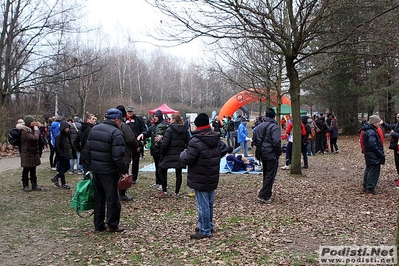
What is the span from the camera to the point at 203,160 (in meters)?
5.72

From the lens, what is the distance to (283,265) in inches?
182

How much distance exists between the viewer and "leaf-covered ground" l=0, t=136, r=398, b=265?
201 inches

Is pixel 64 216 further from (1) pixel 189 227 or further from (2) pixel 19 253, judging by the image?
(1) pixel 189 227

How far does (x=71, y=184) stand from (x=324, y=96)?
2437cm

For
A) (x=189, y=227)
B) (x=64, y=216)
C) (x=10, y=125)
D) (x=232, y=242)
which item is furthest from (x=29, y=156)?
(x=10, y=125)

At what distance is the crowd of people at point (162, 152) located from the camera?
575cm

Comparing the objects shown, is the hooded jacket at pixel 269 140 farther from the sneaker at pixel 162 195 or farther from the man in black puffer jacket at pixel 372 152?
the sneaker at pixel 162 195

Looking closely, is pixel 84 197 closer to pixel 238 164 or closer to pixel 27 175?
pixel 27 175

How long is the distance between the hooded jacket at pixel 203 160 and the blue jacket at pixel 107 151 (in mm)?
945

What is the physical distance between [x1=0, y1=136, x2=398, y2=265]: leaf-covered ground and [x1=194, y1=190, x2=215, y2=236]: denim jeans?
0.60 feet

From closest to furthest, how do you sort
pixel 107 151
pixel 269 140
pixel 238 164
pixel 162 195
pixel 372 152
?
pixel 107 151 < pixel 269 140 < pixel 372 152 < pixel 162 195 < pixel 238 164

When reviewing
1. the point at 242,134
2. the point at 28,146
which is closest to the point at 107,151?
the point at 28,146

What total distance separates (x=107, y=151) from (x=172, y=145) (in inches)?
106

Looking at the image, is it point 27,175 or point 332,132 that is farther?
point 332,132
